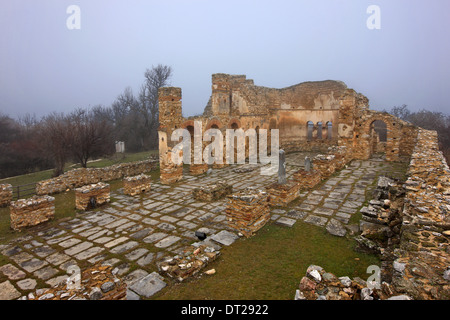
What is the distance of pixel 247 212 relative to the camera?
656 cm

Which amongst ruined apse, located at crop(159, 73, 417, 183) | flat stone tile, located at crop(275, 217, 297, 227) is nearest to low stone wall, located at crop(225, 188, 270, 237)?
flat stone tile, located at crop(275, 217, 297, 227)

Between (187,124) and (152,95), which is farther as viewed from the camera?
(152,95)

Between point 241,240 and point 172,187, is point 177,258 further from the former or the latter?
point 172,187

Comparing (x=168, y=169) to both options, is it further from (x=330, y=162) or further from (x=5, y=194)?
(x=330, y=162)

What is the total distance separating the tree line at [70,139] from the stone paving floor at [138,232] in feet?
24.0

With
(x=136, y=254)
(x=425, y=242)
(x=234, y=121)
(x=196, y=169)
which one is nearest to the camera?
(x=425, y=242)

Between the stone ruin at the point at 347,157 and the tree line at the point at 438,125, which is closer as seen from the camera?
the stone ruin at the point at 347,157

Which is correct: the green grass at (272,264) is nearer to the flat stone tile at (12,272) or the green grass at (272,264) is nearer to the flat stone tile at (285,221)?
the flat stone tile at (285,221)

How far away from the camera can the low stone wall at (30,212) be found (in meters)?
7.81

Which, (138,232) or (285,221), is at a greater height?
(285,221)

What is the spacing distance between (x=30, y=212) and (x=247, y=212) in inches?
267

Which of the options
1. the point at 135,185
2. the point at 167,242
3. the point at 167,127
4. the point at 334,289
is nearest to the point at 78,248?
the point at 167,242

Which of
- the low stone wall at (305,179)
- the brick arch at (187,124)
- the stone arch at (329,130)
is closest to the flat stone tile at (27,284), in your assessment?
the low stone wall at (305,179)

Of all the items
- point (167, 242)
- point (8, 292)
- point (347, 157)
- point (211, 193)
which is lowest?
point (8, 292)
